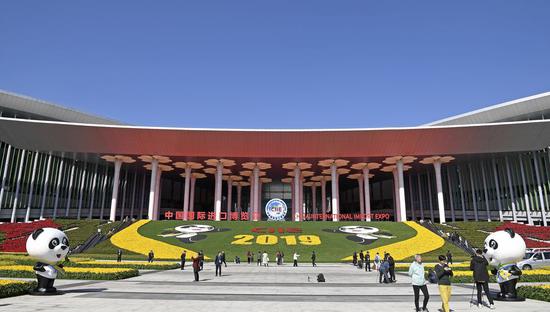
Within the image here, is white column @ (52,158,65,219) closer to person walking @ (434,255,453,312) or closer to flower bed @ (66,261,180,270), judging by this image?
flower bed @ (66,261,180,270)

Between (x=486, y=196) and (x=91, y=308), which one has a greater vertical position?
(x=486, y=196)

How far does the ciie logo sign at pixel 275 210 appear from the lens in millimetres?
55119

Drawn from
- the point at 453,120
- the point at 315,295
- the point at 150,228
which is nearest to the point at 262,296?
the point at 315,295

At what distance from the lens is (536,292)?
1217cm

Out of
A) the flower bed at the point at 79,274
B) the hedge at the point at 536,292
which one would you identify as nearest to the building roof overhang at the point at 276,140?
the flower bed at the point at 79,274

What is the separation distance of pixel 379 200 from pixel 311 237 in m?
50.0

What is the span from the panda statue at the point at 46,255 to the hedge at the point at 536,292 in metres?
16.2

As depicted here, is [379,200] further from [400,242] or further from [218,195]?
[400,242]

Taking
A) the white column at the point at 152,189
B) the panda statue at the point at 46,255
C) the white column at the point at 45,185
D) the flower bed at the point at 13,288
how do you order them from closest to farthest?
1. the flower bed at the point at 13,288
2. the panda statue at the point at 46,255
3. the white column at the point at 152,189
4. the white column at the point at 45,185

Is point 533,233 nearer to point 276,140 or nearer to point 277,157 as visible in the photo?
point 276,140

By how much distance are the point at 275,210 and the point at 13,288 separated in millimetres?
44082

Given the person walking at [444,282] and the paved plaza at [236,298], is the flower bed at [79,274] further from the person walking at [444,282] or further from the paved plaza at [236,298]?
the person walking at [444,282]

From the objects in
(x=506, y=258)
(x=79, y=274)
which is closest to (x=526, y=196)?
(x=506, y=258)

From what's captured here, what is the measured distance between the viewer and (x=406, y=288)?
52.4 ft
